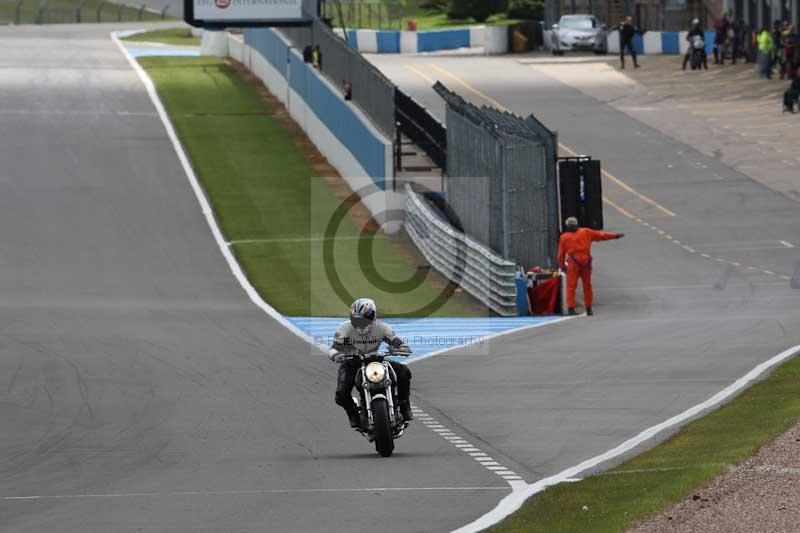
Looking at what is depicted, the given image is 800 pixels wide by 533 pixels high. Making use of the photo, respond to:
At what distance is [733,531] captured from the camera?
10.2 meters

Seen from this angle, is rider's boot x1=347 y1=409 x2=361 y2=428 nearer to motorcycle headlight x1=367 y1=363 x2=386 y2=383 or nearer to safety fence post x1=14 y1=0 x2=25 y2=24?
motorcycle headlight x1=367 y1=363 x2=386 y2=383

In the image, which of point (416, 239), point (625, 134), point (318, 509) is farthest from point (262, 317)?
point (625, 134)

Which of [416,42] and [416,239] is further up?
[416,42]

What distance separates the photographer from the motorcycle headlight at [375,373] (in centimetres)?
1445

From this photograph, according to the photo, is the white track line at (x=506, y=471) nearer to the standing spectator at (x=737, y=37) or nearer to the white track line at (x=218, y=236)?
the white track line at (x=218, y=236)

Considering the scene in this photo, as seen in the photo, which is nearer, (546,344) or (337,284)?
(546,344)

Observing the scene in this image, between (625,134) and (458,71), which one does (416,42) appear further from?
(625,134)

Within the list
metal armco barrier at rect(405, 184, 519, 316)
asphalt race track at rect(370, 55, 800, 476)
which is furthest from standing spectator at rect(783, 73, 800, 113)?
metal armco barrier at rect(405, 184, 519, 316)

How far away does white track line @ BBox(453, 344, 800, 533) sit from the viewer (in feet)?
38.7

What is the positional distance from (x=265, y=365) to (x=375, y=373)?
22.2 feet

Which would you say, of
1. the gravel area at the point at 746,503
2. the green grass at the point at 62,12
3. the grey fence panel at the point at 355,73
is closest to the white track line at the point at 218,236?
the grey fence panel at the point at 355,73

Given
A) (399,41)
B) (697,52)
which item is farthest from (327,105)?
(399,41)

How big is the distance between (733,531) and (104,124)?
1678 inches

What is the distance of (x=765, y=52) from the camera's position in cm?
5691
